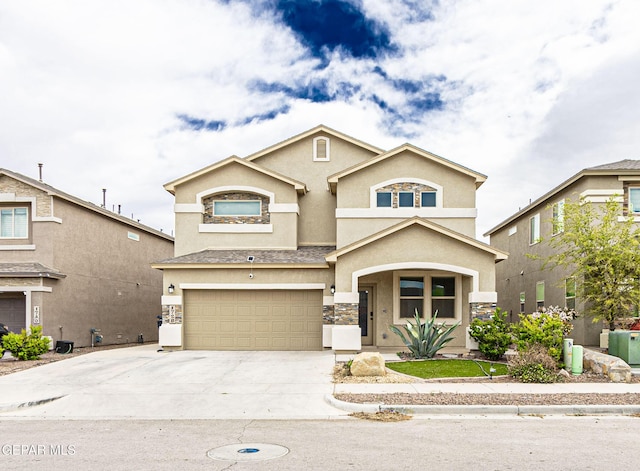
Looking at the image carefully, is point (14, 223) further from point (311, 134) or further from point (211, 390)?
point (211, 390)

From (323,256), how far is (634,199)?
11.1 m

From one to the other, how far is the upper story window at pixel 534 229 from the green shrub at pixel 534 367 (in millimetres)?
11830

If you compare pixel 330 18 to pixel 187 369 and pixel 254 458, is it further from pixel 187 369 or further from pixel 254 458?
pixel 254 458

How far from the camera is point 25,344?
1795 cm

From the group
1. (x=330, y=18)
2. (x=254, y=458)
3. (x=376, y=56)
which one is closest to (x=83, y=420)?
(x=254, y=458)

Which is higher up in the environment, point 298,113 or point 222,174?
point 298,113

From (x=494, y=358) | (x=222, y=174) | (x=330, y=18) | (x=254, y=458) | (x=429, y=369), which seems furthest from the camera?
(x=222, y=174)

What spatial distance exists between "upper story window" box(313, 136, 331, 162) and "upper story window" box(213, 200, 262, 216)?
3426mm

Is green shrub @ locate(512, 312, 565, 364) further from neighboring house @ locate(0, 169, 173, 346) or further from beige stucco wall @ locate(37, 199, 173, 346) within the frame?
beige stucco wall @ locate(37, 199, 173, 346)

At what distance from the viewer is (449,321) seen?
19.5 metres

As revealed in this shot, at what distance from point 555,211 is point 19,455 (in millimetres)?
20706

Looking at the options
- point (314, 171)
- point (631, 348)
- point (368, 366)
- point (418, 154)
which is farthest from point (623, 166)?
point (368, 366)

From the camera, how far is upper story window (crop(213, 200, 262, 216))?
22.4 meters

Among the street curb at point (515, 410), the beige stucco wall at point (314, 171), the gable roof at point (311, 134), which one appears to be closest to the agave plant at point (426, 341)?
the street curb at point (515, 410)
